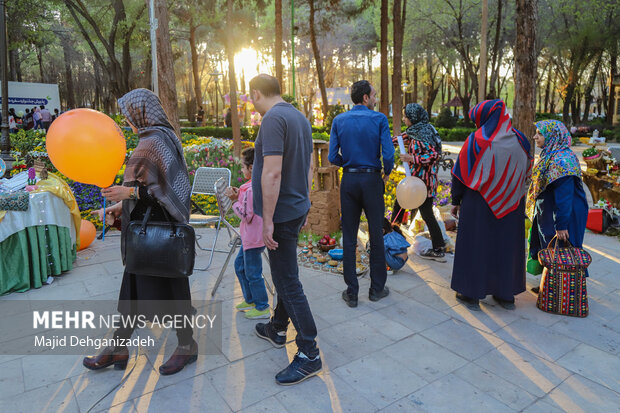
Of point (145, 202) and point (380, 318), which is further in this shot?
point (380, 318)

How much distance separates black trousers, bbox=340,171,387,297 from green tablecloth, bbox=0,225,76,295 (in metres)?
3.03

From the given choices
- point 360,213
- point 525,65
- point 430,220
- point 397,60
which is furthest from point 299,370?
point 397,60

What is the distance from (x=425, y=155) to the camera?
5.33 meters

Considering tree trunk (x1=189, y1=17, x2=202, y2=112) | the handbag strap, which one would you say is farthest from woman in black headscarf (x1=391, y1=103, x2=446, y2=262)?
tree trunk (x1=189, y1=17, x2=202, y2=112)

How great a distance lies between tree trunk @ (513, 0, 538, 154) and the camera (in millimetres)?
7555

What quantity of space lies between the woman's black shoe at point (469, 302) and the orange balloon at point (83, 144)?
3150 millimetres

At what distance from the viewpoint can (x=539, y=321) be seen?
3.79 meters

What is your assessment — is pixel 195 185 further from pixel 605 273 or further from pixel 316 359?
pixel 605 273

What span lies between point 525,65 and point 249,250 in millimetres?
6375

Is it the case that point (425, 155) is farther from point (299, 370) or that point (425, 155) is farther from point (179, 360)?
point (179, 360)

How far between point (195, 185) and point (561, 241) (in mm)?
4777

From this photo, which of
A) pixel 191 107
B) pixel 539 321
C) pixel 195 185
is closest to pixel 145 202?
pixel 539 321

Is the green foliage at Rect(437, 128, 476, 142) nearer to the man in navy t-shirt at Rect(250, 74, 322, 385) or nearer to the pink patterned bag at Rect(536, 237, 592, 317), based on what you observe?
the pink patterned bag at Rect(536, 237, 592, 317)

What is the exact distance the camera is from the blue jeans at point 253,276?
365 cm
